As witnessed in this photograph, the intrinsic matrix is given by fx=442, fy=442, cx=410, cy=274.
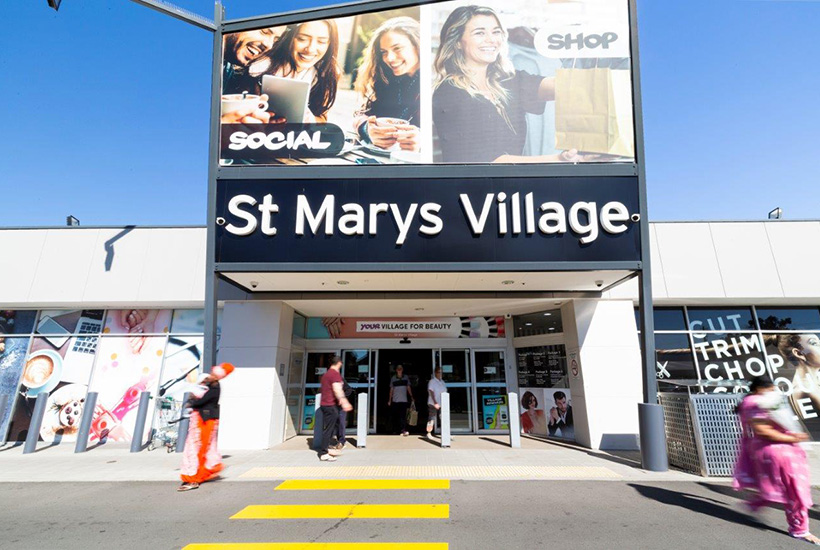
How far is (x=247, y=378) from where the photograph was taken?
10.1 meters

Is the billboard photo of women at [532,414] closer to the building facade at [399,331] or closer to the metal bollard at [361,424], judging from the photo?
the building facade at [399,331]

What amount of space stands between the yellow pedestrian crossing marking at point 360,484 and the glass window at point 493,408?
519cm

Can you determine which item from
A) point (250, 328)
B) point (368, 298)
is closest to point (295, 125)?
point (368, 298)

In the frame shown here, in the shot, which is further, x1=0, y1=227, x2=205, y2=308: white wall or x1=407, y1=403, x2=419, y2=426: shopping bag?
x1=407, y1=403, x2=419, y2=426: shopping bag

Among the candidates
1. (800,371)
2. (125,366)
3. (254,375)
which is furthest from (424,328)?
(800,371)

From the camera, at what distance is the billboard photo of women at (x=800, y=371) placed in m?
10.5

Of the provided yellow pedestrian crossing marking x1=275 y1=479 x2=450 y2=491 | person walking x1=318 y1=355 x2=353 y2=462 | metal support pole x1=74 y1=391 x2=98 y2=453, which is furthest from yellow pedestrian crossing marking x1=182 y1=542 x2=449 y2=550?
metal support pole x1=74 y1=391 x2=98 y2=453

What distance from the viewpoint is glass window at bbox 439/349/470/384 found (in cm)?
1181

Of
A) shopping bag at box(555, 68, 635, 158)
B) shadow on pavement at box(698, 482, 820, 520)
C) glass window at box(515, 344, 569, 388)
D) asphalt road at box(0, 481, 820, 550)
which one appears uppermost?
shopping bag at box(555, 68, 635, 158)

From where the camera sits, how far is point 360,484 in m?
6.45

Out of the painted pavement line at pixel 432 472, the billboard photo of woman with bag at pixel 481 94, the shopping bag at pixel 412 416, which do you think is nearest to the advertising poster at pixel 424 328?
the shopping bag at pixel 412 416

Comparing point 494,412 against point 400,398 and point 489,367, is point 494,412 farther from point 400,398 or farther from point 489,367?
point 400,398

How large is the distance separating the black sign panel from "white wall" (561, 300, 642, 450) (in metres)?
2.53

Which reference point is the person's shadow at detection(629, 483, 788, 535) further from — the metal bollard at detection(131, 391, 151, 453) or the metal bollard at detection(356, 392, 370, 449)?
the metal bollard at detection(131, 391, 151, 453)
